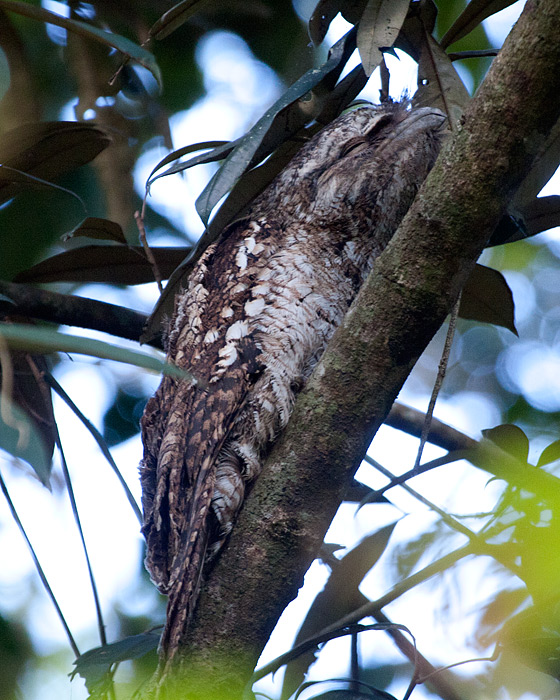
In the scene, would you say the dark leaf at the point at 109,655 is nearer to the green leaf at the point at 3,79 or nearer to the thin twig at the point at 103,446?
the thin twig at the point at 103,446

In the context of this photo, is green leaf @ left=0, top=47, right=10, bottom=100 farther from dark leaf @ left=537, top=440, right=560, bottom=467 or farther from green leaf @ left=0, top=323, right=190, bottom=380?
dark leaf @ left=537, top=440, right=560, bottom=467

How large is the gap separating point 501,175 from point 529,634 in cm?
85

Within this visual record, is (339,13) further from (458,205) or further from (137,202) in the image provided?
(137,202)

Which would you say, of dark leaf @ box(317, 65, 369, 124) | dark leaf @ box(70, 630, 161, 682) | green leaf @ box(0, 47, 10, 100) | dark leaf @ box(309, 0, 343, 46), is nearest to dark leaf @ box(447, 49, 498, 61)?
dark leaf @ box(317, 65, 369, 124)

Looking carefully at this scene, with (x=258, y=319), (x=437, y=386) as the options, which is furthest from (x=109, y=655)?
(x=437, y=386)

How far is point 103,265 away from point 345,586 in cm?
146

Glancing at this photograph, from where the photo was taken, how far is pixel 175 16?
2008 millimetres

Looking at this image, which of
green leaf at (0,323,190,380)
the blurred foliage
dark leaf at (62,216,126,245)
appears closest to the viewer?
green leaf at (0,323,190,380)

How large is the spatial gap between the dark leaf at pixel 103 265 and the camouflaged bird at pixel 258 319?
0.39 metres

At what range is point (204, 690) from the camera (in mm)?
1481

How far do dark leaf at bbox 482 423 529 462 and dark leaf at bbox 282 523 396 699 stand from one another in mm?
488

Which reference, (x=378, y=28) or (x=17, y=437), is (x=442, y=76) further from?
(x=17, y=437)

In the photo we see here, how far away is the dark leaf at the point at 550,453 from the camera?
193cm

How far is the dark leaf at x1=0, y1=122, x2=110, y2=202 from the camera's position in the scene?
2359 mm
